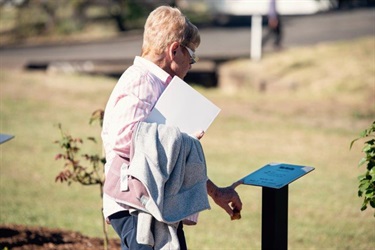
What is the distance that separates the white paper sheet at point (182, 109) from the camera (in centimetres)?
364

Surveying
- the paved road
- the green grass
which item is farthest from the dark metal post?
the paved road

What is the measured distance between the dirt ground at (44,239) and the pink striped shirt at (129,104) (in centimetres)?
265

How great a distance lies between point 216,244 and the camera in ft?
23.1

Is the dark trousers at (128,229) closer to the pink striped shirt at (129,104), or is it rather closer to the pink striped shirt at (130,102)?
the pink striped shirt at (129,104)

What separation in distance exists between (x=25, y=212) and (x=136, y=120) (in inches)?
194

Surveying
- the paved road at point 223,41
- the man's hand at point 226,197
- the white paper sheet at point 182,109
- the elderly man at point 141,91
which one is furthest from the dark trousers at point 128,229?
the paved road at point 223,41

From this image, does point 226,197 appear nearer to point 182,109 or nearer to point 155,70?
point 182,109

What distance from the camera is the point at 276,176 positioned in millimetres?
4113

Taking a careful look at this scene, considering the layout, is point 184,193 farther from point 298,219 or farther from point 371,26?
point 371,26

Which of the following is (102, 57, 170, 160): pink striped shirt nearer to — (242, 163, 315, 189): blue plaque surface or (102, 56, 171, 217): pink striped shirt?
(102, 56, 171, 217): pink striped shirt

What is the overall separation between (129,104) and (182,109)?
247mm

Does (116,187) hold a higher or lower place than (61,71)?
higher

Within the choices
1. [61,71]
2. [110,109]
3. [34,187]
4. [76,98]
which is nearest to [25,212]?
[34,187]

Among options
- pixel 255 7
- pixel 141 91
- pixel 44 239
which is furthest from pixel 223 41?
pixel 141 91
